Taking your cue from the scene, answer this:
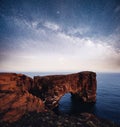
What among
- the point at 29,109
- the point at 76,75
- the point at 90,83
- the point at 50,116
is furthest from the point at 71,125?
the point at 90,83

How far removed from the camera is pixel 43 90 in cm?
3697

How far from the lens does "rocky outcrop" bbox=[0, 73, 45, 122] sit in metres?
21.9

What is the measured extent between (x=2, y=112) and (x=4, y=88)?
22.8 ft

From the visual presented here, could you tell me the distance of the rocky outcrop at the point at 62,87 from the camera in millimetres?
36406

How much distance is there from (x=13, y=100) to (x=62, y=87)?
18145 mm

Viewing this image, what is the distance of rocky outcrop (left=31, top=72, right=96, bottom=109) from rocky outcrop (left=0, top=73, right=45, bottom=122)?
6868 millimetres

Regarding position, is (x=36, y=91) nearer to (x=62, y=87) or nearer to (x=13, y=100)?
(x=62, y=87)

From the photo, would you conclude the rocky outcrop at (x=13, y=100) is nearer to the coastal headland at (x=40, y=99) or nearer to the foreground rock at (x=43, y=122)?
the coastal headland at (x=40, y=99)

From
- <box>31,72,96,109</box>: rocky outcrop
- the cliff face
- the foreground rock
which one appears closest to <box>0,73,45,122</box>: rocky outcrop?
the cliff face

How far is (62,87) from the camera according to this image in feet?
128

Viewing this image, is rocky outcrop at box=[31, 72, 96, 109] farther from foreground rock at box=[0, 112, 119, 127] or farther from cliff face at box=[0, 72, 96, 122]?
foreground rock at box=[0, 112, 119, 127]

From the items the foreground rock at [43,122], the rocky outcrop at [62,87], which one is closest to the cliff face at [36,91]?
the rocky outcrop at [62,87]

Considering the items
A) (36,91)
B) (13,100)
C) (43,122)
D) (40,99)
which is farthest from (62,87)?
(43,122)

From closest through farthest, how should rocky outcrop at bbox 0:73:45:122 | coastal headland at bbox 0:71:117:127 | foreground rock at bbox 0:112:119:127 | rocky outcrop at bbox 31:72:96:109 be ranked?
foreground rock at bbox 0:112:119:127
coastal headland at bbox 0:71:117:127
rocky outcrop at bbox 0:73:45:122
rocky outcrop at bbox 31:72:96:109
